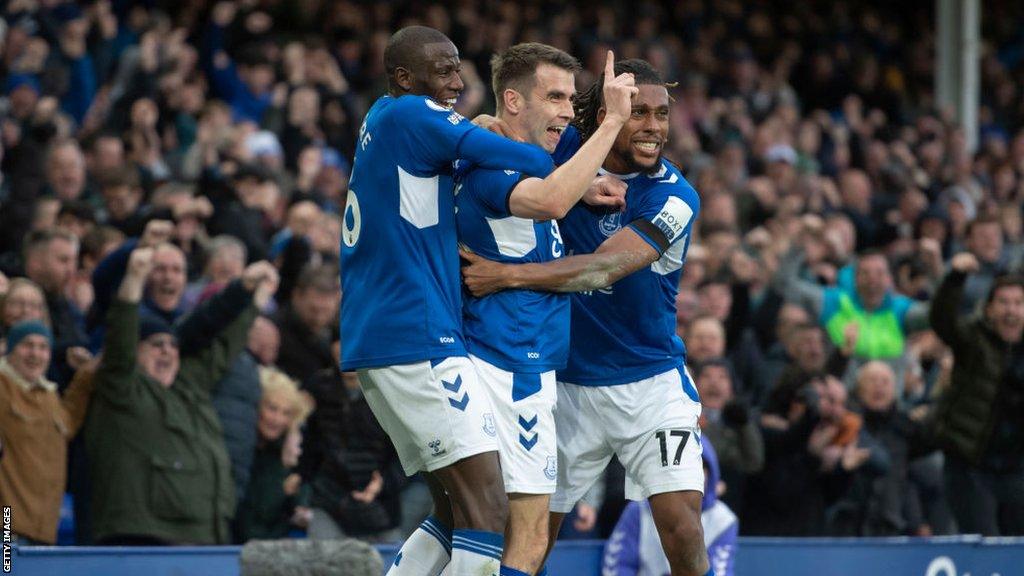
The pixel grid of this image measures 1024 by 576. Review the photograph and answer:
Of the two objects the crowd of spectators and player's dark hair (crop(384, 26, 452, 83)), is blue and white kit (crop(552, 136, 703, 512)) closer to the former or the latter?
player's dark hair (crop(384, 26, 452, 83))

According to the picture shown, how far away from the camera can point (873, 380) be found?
1150cm

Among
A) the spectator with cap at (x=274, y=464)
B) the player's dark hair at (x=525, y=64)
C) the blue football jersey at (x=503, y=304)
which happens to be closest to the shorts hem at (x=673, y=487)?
the blue football jersey at (x=503, y=304)

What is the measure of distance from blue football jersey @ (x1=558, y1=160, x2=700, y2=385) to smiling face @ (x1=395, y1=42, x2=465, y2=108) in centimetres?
99

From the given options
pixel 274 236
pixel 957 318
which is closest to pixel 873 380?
pixel 957 318

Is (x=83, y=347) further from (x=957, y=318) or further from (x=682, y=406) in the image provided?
(x=957, y=318)

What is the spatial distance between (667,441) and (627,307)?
571mm

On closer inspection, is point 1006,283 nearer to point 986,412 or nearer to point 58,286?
point 986,412

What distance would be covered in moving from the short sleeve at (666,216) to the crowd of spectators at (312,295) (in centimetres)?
299

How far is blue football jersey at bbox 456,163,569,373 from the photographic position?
6316mm

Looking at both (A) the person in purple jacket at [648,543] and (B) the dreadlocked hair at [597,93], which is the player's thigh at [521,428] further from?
(A) the person in purple jacket at [648,543]

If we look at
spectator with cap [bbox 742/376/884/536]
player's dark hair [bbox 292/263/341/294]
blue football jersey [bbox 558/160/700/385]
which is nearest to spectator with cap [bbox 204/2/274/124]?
player's dark hair [bbox 292/263/341/294]

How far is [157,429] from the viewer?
910 cm

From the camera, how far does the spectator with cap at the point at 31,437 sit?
8578 mm

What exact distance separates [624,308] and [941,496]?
529 cm
